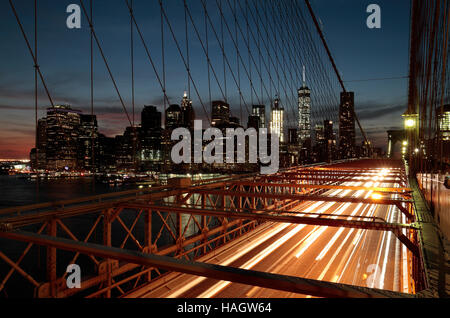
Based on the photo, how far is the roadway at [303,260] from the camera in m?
5.35

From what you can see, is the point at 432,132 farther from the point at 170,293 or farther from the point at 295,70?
the point at 295,70

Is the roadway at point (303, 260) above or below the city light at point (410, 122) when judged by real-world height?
below

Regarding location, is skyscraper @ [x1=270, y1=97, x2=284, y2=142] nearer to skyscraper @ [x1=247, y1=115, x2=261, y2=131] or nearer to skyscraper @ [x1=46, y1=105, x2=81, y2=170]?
skyscraper @ [x1=247, y1=115, x2=261, y2=131]

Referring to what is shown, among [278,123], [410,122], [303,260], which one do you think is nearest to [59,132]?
[303,260]

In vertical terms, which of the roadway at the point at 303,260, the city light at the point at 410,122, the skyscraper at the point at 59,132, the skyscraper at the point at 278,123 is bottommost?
the roadway at the point at 303,260

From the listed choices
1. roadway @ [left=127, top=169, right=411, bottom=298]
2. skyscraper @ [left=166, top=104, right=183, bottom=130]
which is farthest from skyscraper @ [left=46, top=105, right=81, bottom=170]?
skyscraper @ [left=166, top=104, right=183, bottom=130]

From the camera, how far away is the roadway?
5.35 meters

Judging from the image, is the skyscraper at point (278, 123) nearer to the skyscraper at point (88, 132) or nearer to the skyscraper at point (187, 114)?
the skyscraper at point (187, 114)

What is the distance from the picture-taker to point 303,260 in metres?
7.10

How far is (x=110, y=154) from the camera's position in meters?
71.8
